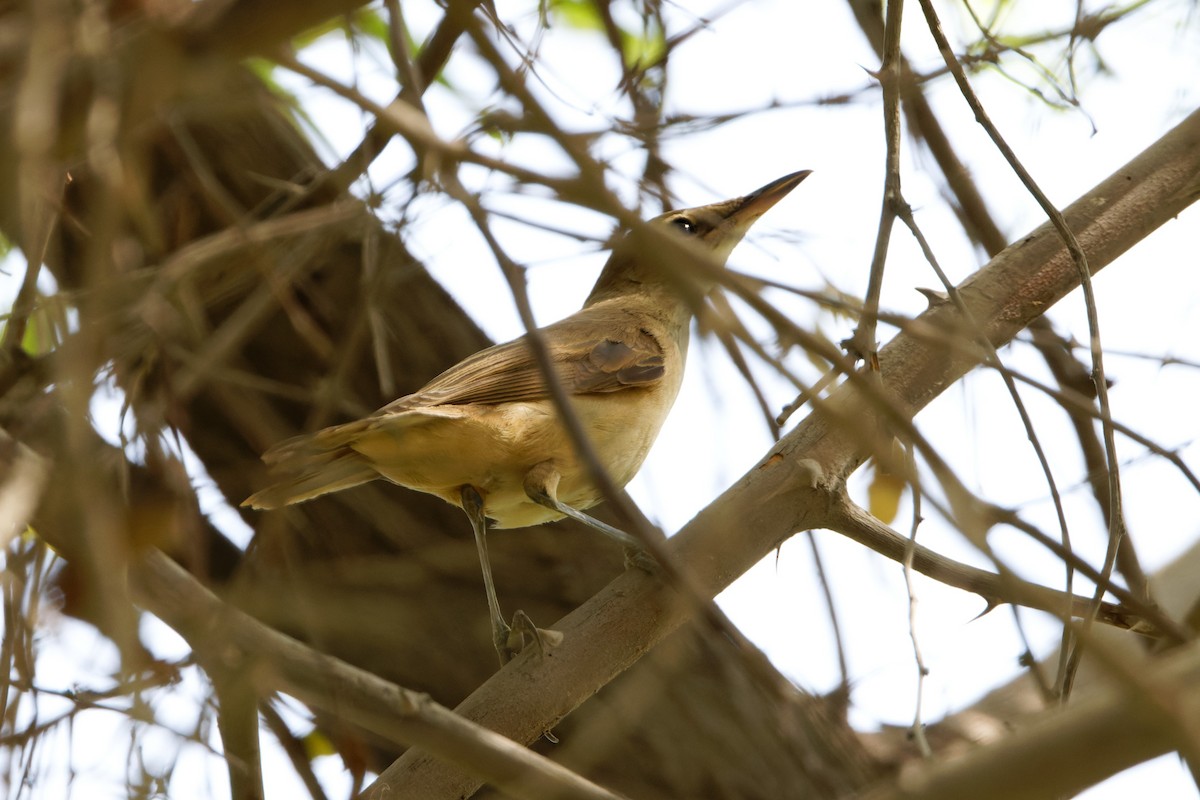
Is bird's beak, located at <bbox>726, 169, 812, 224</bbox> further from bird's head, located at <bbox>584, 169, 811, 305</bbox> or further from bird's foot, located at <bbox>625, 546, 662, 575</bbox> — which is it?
bird's foot, located at <bbox>625, 546, 662, 575</bbox>

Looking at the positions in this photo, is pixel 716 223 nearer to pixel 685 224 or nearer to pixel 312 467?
pixel 685 224

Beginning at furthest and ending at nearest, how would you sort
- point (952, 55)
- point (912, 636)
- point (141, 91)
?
point (952, 55)
point (912, 636)
point (141, 91)

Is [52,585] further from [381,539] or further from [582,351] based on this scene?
[582,351]

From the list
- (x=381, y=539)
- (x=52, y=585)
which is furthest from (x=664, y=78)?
(x=52, y=585)

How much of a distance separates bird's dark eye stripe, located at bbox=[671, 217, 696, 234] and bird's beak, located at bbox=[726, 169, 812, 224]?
22 cm

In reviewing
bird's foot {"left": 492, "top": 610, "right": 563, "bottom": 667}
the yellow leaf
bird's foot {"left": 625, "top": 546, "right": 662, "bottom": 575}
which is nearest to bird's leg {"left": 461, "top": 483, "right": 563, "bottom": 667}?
bird's foot {"left": 492, "top": 610, "right": 563, "bottom": 667}

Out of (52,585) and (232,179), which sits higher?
(232,179)

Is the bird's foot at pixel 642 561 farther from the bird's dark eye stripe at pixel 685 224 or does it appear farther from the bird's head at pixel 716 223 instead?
the bird's dark eye stripe at pixel 685 224

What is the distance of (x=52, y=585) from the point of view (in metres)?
3.44

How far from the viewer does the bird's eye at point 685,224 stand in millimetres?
5453

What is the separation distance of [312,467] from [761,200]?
7.60ft

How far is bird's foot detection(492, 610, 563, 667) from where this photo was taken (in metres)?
3.06

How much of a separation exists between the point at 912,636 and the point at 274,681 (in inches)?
52.0

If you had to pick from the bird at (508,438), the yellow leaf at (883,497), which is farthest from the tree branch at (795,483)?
the yellow leaf at (883,497)
